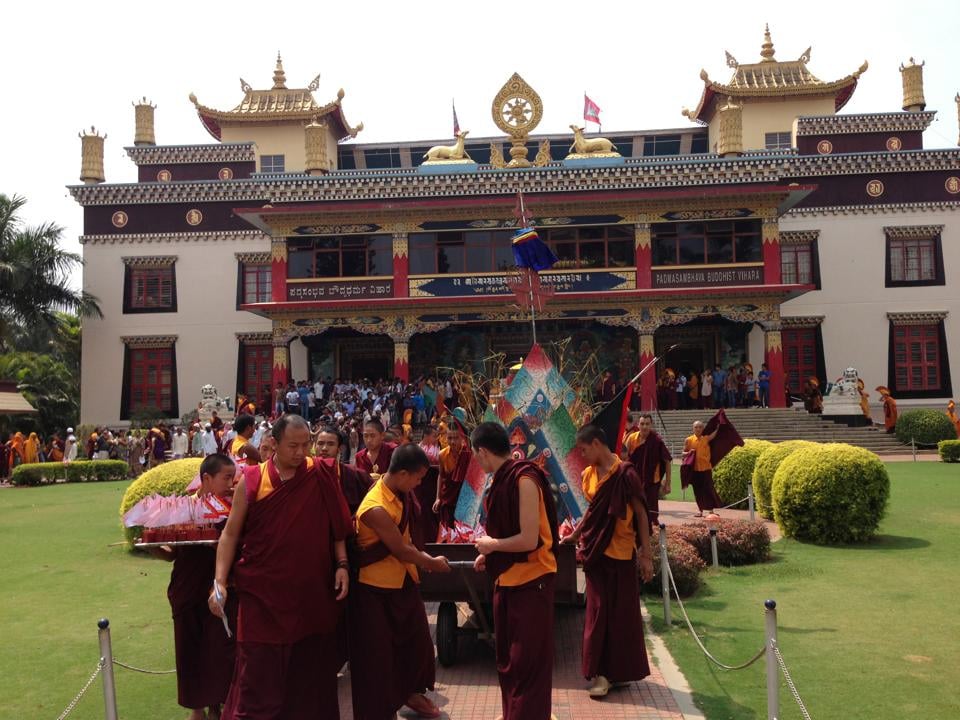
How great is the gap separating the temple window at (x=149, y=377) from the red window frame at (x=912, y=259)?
24125 millimetres

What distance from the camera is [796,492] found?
426 inches

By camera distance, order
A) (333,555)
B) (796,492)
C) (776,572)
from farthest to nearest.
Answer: (796,492) < (776,572) < (333,555)

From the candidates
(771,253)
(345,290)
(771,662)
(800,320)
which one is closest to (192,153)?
(345,290)

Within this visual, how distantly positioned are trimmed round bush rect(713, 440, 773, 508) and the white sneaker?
8520mm

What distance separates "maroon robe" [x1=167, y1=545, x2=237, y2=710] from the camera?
5.30 m

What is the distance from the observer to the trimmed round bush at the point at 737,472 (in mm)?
13898

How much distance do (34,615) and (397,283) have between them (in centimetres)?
1957

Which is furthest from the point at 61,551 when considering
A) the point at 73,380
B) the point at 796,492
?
the point at 73,380

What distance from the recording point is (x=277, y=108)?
36156mm

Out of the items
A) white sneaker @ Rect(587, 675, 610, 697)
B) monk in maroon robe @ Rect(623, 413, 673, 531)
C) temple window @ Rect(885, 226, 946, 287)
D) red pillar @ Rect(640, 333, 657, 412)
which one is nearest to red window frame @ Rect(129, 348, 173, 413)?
red pillar @ Rect(640, 333, 657, 412)

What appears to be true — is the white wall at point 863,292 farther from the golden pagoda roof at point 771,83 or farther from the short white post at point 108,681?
the short white post at point 108,681

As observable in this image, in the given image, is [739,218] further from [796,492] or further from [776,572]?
[776,572]

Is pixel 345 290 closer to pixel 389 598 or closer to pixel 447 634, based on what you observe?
pixel 447 634

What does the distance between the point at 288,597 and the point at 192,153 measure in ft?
104
